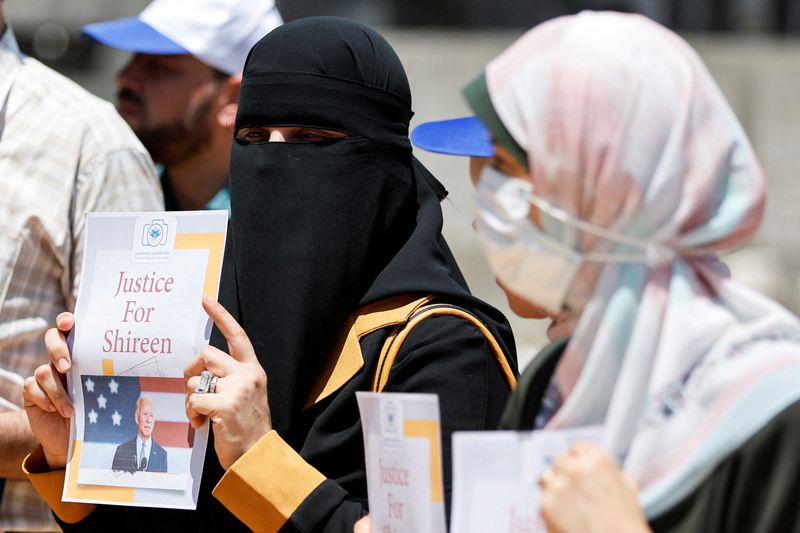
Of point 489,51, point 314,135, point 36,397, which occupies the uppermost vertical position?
point 314,135

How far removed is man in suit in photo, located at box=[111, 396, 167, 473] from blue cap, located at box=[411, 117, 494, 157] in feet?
2.50

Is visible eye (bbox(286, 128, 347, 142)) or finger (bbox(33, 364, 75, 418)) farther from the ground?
visible eye (bbox(286, 128, 347, 142))

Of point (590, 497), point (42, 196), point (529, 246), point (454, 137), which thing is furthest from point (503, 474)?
point (42, 196)

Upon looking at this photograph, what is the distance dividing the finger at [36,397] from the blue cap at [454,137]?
0.95m

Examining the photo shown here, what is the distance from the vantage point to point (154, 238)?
2613mm

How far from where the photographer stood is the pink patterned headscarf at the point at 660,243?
1.80m

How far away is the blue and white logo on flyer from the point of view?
2.60 meters

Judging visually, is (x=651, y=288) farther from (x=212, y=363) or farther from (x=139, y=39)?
(x=139, y=39)


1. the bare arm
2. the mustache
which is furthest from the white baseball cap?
the bare arm

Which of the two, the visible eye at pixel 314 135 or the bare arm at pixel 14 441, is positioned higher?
the visible eye at pixel 314 135

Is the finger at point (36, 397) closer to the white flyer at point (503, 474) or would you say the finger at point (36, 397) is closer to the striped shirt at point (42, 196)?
the striped shirt at point (42, 196)

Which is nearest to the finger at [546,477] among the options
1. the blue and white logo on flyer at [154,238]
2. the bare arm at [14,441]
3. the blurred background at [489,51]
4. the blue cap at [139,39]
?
the blue and white logo on flyer at [154,238]

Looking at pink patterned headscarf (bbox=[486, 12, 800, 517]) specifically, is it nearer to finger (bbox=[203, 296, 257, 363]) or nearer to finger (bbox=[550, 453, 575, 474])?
finger (bbox=[550, 453, 575, 474])

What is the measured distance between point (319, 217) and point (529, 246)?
0.82 metres
